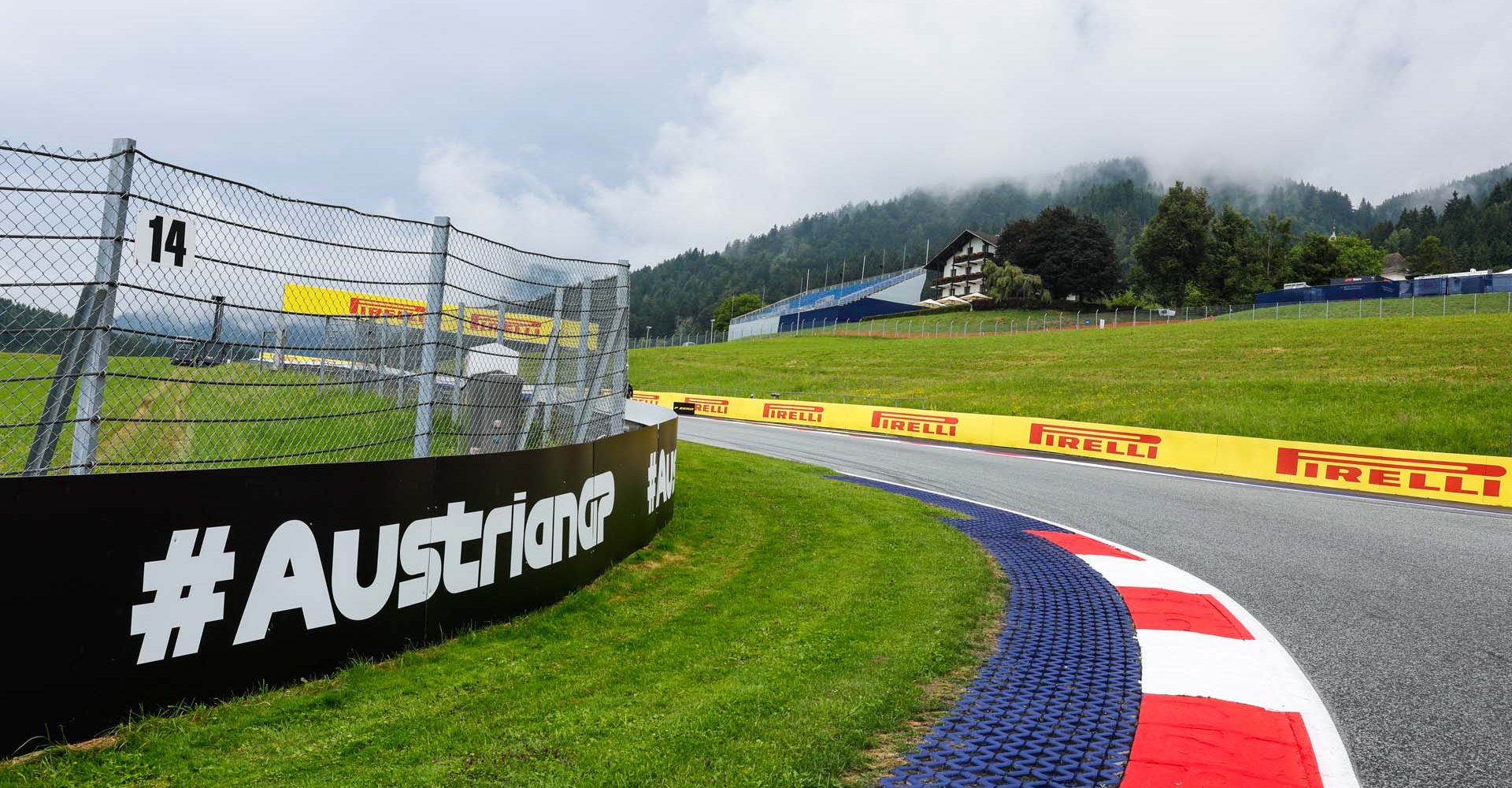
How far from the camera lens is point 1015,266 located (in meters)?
80.7

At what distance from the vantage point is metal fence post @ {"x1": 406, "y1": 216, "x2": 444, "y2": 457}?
4.63 m

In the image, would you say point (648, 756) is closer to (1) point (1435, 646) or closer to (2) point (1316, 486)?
(1) point (1435, 646)

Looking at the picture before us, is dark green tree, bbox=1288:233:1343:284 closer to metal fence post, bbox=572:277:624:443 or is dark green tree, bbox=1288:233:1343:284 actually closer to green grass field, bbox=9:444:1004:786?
metal fence post, bbox=572:277:624:443

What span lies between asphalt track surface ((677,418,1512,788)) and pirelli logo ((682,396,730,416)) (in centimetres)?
1742

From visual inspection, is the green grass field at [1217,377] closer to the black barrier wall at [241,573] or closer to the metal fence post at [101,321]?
the black barrier wall at [241,573]

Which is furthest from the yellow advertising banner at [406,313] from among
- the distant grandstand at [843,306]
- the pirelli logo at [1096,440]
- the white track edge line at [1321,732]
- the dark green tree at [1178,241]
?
the dark green tree at [1178,241]

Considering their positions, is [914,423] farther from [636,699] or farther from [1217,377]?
[636,699]

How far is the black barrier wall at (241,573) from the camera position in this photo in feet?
10.1

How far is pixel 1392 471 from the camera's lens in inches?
585

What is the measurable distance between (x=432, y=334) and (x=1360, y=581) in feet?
22.6

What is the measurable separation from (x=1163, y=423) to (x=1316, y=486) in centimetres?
1150

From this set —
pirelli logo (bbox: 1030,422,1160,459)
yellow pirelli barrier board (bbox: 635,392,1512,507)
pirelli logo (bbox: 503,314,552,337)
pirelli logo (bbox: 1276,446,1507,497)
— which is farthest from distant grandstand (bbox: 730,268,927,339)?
pirelli logo (bbox: 503,314,552,337)

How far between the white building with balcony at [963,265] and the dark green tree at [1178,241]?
49.2 feet

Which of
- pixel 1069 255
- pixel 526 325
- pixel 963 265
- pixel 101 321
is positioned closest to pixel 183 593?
pixel 101 321
